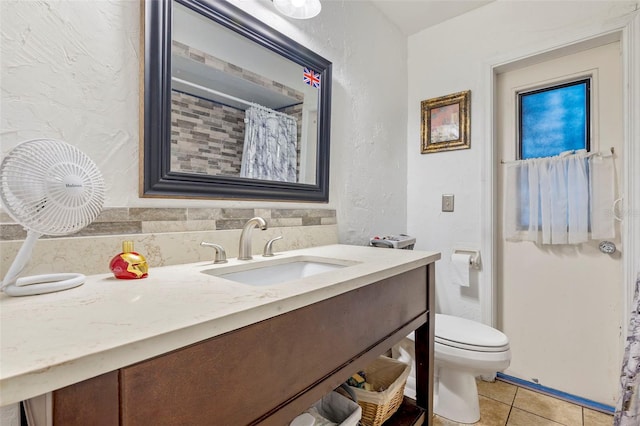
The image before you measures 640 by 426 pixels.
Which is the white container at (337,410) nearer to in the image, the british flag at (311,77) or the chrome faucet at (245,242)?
the chrome faucet at (245,242)

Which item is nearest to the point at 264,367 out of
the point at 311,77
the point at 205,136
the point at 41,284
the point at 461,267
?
the point at 41,284

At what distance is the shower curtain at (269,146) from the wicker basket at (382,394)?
902mm

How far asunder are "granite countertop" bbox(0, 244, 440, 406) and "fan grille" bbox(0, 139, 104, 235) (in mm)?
153

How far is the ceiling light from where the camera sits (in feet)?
4.16

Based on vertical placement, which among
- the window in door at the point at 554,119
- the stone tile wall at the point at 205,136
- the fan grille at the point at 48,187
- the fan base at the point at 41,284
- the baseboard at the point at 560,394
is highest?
the window in door at the point at 554,119

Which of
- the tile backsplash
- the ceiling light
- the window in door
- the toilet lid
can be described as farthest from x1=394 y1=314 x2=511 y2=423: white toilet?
the ceiling light

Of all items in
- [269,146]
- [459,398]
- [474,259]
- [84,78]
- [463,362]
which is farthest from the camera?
[474,259]

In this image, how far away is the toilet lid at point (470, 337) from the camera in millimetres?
1439

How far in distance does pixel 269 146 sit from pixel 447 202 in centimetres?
136

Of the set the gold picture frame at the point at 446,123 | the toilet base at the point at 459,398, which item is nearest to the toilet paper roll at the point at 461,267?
the toilet base at the point at 459,398

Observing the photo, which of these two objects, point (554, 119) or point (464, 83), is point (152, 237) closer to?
point (464, 83)

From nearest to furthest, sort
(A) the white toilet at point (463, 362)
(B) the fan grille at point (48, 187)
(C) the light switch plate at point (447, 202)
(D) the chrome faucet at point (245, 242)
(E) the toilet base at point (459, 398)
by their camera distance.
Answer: (B) the fan grille at point (48, 187) → (D) the chrome faucet at point (245, 242) → (A) the white toilet at point (463, 362) → (E) the toilet base at point (459, 398) → (C) the light switch plate at point (447, 202)

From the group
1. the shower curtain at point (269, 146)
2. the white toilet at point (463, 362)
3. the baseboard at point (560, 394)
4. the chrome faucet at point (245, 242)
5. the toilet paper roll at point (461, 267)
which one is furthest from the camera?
the toilet paper roll at point (461, 267)

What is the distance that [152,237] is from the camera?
95 cm
